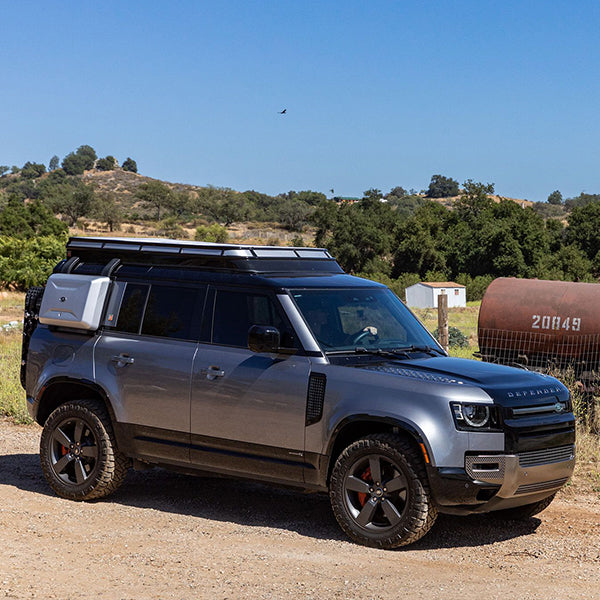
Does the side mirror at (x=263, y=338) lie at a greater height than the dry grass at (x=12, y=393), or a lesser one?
greater

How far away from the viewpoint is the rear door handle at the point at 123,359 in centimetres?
795

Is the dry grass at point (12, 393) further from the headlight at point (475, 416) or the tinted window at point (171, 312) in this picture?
the headlight at point (475, 416)

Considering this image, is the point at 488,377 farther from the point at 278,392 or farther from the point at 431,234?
the point at 431,234

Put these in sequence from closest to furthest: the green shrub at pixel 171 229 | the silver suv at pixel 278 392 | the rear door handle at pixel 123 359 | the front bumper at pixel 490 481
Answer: the front bumper at pixel 490 481 → the silver suv at pixel 278 392 → the rear door handle at pixel 123 359 → the green shrub at pixel 171 229

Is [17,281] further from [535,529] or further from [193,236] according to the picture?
[193,236]

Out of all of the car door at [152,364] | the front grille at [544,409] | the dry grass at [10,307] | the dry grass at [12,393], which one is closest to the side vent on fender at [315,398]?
the car door at [152,364]

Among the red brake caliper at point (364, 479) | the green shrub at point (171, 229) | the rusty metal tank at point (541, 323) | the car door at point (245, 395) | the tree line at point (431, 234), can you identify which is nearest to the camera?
the red brake caliper at point (364, 479)

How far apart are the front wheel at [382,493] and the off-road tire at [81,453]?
220 cm

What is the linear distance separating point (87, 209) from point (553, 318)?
A: 10037 centimetres

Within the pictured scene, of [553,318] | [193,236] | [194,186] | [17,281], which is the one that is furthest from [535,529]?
[194,186]

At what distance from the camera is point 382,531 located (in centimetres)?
666

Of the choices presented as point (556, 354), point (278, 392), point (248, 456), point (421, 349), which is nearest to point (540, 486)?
point (421, 349)

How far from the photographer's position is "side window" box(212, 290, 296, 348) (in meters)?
7.41

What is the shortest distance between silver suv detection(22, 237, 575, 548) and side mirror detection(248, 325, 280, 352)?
1 cm
